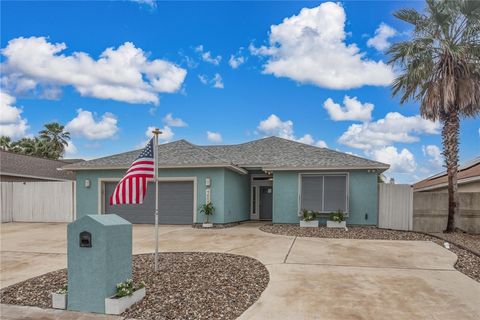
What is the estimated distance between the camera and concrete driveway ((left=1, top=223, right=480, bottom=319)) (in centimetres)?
484

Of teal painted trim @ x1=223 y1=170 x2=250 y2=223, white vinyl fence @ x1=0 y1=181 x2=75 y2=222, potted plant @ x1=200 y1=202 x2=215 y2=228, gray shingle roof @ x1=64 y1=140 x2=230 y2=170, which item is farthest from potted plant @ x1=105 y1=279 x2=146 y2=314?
white vinyl fence @ x1=0 y1=181 x2=75 y2=222

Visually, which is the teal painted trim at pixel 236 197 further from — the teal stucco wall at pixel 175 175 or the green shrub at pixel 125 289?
the green shrub at pixel 125 289

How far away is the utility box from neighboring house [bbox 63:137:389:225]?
946cm

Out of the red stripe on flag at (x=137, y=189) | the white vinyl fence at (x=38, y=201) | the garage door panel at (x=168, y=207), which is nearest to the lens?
the red stripe on flag at (x=137, y=189)

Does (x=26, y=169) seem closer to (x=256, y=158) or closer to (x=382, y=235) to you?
(x=256, y=158)

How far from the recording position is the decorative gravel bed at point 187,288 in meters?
4.86

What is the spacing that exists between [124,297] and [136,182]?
196 cm

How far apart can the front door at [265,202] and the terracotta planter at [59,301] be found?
13371mm

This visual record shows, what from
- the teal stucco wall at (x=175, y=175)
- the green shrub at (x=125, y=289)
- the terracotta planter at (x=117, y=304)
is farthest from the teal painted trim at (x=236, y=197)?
the terracotta planter at (x=117, y=304)

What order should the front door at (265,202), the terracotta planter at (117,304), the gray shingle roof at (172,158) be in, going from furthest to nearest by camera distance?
the front door at (265,202)
the gray shingle roof at (172,158)
the terracotta planter at (117,304)

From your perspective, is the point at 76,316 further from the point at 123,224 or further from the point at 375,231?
the point at 375,231

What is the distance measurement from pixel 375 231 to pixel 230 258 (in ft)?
23.4

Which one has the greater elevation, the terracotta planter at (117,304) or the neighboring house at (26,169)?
the neighboring house at (26,169)

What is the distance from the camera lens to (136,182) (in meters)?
6.18
